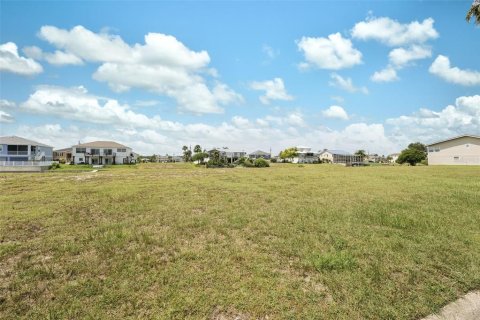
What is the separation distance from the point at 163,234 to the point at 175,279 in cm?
241

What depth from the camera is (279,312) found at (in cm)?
385

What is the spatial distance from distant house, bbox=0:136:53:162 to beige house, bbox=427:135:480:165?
75.5 metres

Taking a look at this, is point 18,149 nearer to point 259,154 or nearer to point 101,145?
point 101,145

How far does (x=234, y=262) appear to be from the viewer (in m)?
5.29

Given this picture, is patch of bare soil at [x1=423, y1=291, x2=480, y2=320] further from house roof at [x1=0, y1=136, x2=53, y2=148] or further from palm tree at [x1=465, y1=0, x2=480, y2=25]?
house roof at [x1=0, y1=136, x2=53, y2=148]

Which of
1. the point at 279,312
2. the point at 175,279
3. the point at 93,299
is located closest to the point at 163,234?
the point at 175,279

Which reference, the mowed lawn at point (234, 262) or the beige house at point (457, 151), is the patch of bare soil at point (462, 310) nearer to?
the mowed lawn at point (234, 262)

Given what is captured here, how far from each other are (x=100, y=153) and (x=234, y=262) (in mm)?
82265

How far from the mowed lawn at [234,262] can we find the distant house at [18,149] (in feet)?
175

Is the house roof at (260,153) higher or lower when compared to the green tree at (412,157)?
higher

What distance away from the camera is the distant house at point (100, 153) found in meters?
74.5

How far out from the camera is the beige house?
43.5 meters

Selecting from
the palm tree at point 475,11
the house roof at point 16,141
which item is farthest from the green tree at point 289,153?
the palm tree at point 475,11

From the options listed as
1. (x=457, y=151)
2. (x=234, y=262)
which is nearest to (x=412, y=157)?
(x=457, y=151)
